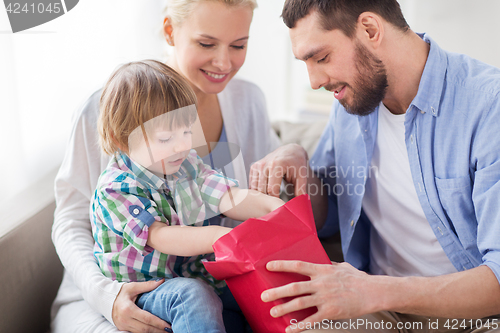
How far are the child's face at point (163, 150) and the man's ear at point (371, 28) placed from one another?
512 millimetres

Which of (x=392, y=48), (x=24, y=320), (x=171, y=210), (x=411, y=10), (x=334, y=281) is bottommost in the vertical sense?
(x=24, y=320)

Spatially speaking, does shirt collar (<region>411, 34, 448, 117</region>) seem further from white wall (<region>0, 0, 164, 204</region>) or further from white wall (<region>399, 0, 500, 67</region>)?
white wall (<region>399, 0, 500, 67</region>)

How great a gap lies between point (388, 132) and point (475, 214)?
1.06ft

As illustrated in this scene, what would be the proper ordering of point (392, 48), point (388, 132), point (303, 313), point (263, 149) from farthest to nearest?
point (263, 149) < point (388, 132) < point (392, 48) < point (303, 313)

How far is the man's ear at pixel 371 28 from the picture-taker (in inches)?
39.3

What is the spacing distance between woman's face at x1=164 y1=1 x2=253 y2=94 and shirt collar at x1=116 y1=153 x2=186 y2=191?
385mm

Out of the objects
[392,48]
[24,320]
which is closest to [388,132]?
[392,48]

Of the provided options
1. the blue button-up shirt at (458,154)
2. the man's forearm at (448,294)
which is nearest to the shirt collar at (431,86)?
the blue button-up shirt at (458,154)

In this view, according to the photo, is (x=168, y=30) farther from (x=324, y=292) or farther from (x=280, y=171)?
(x=324, y=292)

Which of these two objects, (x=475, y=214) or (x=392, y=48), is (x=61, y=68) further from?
(x=475, y=214)

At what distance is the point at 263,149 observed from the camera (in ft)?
4.37

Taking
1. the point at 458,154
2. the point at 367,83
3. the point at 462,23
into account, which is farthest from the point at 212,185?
the point at 462,23

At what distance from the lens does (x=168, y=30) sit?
121cm

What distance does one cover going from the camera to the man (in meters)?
0.83
